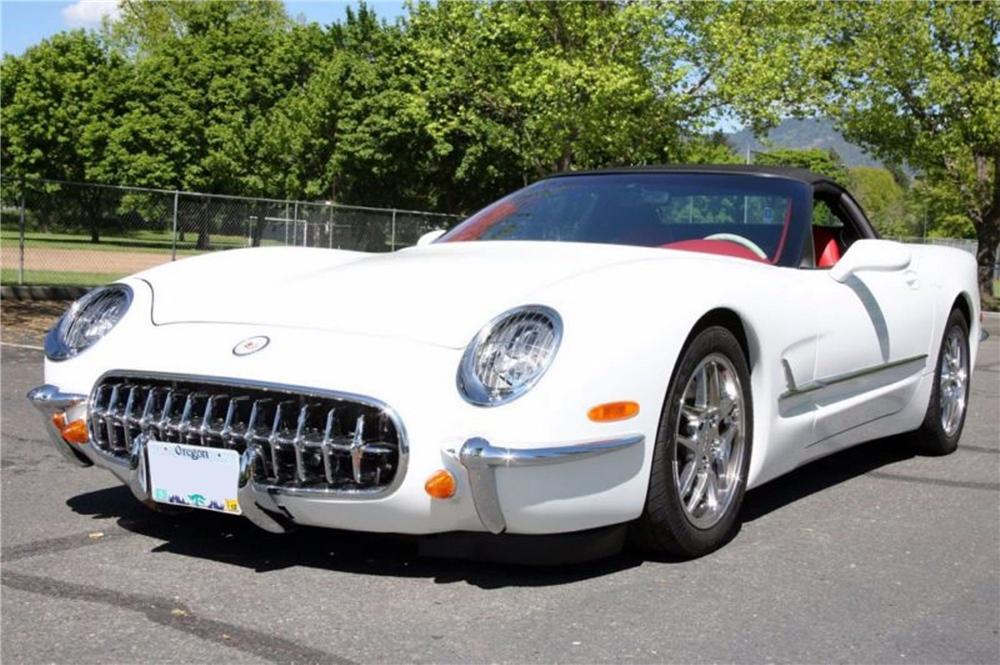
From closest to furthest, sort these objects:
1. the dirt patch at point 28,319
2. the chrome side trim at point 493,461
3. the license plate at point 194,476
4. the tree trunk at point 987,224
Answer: the chrome side trim at point 493,461 < the license plate at point 194,476 < the dirt patch at point 28,319 < the tree trunk at point 987,224

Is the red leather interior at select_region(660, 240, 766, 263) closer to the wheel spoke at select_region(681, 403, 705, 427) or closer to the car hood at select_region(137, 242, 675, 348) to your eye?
the car hood at select_region(137, 242, 675, 348)

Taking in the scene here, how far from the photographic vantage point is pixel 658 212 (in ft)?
15.5

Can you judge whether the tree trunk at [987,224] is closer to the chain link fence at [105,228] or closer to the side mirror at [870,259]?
the chain link fence at [105,228]

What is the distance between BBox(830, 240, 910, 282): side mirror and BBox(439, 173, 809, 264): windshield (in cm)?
18

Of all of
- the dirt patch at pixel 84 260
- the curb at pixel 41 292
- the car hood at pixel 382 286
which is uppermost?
the car hood at pixel 382 286

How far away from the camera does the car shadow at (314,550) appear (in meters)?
3.54

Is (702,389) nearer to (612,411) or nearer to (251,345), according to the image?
(612,411)

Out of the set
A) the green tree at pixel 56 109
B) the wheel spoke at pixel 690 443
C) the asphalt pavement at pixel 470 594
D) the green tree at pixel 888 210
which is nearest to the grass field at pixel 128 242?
the asphalt pavement at pixel 470 594

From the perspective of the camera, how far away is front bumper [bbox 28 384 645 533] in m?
3.13

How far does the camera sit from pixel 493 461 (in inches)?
123

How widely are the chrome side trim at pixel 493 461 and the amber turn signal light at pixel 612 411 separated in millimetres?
76

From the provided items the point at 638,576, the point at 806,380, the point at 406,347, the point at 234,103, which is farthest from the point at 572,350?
the point at 234,103

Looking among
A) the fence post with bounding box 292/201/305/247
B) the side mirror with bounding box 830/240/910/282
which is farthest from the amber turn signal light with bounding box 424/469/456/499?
the fence post with bounding box 292/201/305/247

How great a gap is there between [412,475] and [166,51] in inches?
2169
